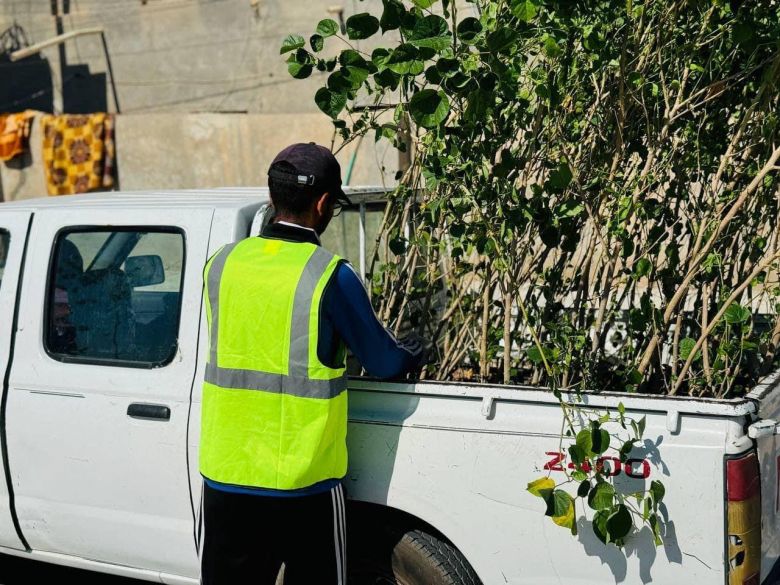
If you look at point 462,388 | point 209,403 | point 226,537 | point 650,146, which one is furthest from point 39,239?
point 650,146

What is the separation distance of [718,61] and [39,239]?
2.43 metres

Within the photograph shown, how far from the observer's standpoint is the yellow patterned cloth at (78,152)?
500 inches

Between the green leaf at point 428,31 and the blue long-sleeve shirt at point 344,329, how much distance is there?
0.58 m

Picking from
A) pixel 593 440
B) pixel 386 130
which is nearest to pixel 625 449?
pixel 593 440

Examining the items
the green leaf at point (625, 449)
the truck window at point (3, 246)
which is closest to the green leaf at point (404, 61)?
the green leaf at point (625, 449)

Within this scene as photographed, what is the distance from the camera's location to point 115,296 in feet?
11.4

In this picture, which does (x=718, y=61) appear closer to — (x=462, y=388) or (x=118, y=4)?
(x=462, y=388)

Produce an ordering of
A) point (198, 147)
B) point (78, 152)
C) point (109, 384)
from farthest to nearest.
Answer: point (78, 152)
point (198, 147)
point (109, 384)

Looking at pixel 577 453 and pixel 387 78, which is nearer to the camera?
pixel 577 453

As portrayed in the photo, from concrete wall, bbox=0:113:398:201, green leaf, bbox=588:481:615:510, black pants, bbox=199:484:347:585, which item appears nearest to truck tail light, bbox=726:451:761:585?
green leaf, bbox=588:481:615:510

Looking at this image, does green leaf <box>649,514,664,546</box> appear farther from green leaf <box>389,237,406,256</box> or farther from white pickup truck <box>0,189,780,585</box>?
green leaf <box>389,237,406,256</box>

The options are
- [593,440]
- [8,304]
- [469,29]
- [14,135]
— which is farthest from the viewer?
[14,135]

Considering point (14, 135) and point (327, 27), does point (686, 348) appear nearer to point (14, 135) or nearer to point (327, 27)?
point (327, 27)

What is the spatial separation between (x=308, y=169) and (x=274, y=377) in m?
0.56
